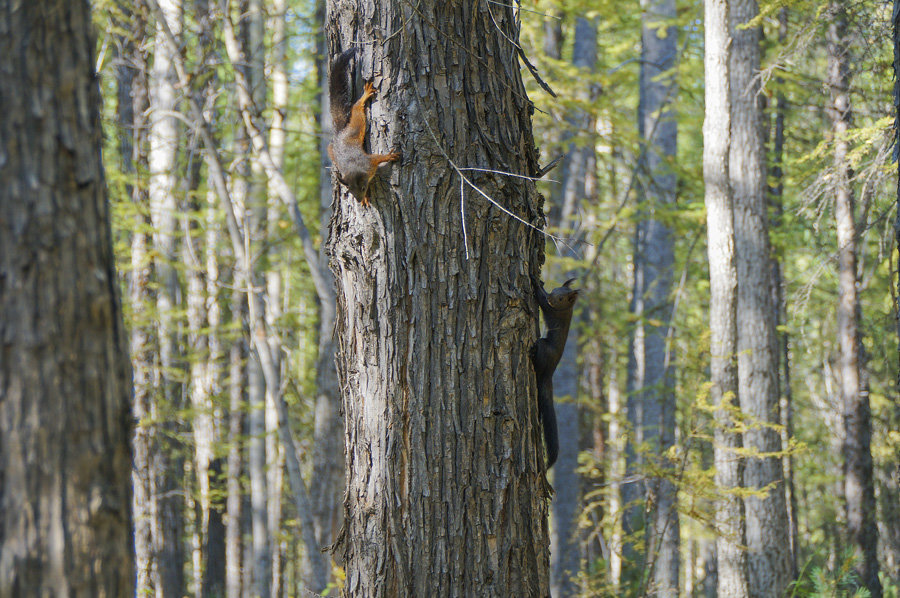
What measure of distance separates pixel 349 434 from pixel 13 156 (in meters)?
1.63

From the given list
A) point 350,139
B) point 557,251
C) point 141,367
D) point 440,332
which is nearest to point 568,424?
point 557,251

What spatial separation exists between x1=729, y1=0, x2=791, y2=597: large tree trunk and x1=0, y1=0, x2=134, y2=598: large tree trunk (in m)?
7.03

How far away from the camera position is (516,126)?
285cm

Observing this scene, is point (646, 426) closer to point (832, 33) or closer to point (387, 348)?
point (832, 33)

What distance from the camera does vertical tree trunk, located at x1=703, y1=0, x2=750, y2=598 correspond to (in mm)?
6410

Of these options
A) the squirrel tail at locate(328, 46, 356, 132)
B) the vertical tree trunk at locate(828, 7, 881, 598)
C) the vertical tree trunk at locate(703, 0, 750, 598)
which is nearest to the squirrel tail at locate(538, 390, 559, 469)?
the squirrel tail at locate(328, 46, 356, 132)

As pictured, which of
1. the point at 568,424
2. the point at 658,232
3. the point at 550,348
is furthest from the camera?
the point at 658,232

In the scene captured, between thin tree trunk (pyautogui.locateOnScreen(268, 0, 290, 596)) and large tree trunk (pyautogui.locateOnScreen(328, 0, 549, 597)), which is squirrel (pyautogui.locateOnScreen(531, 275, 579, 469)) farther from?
thin tree trunk (pyautogui.locateOnScreen(268, 0, 290, 596))

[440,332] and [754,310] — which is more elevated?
[754,310]

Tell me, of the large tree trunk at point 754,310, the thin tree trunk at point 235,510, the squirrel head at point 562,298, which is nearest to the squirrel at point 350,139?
the squirrel head at point 562,298

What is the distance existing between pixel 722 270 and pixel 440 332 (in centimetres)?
459

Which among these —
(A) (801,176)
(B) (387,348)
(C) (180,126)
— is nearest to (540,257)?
(B) (387,348)

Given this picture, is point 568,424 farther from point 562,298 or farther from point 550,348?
point 550,348

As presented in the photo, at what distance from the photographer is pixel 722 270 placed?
650 cm
